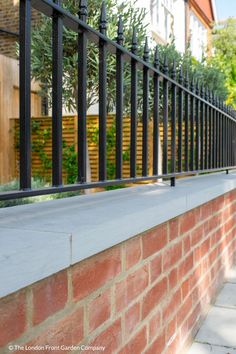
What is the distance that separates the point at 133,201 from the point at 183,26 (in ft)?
48.2

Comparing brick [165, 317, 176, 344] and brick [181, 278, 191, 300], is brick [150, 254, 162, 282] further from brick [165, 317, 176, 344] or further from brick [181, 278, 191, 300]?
brick [181, 278, 191, 300]

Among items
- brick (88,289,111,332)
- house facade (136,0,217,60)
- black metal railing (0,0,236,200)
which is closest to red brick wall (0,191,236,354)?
brick (88,289,111,332)

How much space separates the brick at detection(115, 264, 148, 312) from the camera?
154 cm

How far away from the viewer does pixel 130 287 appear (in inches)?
64.5

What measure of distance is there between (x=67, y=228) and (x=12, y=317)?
1.21ft

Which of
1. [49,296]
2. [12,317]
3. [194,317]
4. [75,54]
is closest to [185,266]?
[194,317]

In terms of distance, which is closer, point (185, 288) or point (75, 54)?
point (185, 288)

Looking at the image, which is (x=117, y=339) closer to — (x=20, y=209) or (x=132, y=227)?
(x=132, y=227)

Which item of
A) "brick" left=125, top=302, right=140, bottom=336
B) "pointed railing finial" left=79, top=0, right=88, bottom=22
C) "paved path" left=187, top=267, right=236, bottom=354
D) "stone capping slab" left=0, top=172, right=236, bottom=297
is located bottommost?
"paved path" left=187, top=267, right=236, bottom=354

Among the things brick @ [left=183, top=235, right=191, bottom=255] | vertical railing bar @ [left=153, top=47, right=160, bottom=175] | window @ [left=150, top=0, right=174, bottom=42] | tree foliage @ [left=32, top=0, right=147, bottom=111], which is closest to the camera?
brick @ [left=183, top=235, right=191, bottom=255]

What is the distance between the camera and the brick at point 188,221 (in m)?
2.35

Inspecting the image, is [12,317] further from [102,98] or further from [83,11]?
[83,11]

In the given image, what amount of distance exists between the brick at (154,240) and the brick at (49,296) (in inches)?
25.4

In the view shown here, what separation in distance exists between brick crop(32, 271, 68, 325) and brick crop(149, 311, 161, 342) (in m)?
0.77
